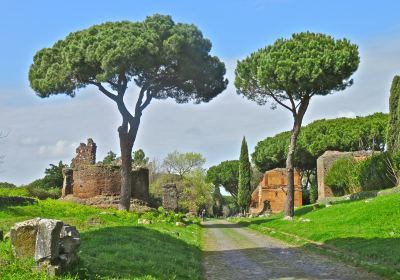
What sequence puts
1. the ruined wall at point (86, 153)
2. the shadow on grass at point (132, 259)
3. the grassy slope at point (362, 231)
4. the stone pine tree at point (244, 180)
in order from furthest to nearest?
the stone pine tree at point (244, 180) < the ruined wall at point (86, 153) < the grassy slope at point (362, 231) < the shadow on grass at point (132, 259)

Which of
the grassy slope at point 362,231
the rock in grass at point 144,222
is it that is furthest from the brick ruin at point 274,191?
the rock in grass at point 144,222

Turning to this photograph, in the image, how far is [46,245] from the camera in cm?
787

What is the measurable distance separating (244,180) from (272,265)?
165 ft

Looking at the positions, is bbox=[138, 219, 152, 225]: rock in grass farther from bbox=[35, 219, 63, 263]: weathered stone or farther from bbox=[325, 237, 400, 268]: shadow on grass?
bbox=[35, 219, 63, 263]: weathered stone

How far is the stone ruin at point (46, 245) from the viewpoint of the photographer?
7836 mm

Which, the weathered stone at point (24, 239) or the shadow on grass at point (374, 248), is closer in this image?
the weathered stone at point (24, 239)

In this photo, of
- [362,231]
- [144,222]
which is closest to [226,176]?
Result: [144,222]

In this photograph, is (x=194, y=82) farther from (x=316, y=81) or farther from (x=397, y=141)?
(x=397, y=141)

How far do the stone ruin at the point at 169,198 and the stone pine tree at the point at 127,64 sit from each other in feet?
29.9

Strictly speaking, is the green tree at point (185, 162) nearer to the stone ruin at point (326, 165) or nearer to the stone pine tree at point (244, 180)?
the stone pine tree at point (244, 180)

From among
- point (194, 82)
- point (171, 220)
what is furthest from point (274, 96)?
point (171, 220)

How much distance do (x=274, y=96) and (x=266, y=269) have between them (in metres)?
21.2

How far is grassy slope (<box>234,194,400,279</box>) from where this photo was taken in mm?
11960

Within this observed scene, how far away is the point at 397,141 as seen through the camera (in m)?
31.0
